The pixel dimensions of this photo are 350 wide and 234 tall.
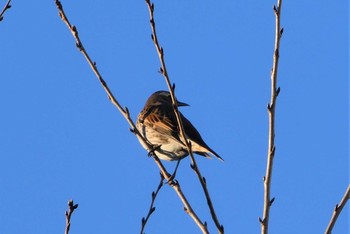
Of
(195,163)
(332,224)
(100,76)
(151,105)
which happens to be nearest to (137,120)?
(151,105)

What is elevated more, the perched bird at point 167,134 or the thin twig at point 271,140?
the perched bird at point 167,134

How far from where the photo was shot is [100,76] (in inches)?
207

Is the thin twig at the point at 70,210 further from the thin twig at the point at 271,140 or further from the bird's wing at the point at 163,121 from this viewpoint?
the bird's wing at the point at 163,121

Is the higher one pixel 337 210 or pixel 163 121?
pixel 163 121

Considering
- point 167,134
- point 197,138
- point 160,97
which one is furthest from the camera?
point 160,97

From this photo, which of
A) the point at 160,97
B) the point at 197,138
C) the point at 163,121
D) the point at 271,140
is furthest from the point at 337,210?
the point at 160,97

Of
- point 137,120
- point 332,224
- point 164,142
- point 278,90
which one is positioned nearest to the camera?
point 332,224

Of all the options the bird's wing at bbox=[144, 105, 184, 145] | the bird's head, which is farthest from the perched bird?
the bird's head

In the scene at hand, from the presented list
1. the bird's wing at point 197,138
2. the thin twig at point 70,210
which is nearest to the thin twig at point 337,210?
the thin twig at point 70,210

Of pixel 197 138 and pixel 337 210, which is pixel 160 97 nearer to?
pixel 197 138

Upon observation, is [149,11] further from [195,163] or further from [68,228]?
[68,228]

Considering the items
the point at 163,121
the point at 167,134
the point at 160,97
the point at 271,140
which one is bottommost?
the point at 271,140

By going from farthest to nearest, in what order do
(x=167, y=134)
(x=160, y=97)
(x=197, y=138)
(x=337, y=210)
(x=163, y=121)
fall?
1. (x=160, y=97)
2. (x=163, y=121)
3. (x=167, y=134)
4. (x=197, y=138)
5. (x=337, y=210)

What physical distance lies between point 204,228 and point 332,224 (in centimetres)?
90
